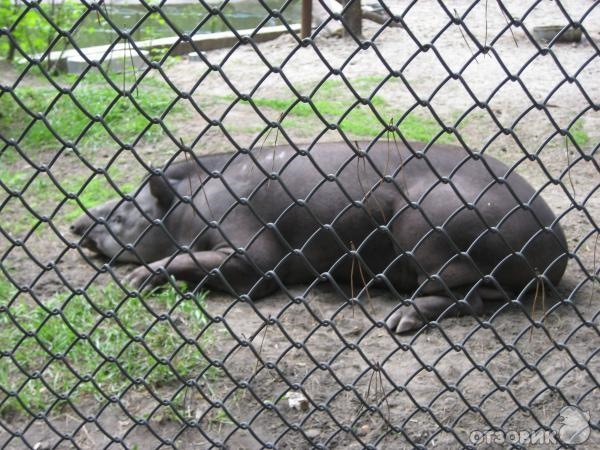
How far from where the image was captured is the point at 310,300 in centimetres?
506

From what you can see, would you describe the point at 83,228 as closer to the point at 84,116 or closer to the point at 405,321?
the point at 84,116

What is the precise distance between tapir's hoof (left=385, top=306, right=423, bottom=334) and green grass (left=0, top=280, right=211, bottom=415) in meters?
0.94

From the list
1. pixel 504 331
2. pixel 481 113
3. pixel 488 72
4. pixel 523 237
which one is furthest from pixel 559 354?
pixel 488 72

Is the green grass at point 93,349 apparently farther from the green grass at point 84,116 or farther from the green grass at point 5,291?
the green grass at point 84,116

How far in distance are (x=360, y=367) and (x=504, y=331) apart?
81 centimetres

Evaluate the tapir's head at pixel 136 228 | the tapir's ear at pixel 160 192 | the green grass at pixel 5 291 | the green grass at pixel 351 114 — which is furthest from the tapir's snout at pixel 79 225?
the green grass at pixel 351 114

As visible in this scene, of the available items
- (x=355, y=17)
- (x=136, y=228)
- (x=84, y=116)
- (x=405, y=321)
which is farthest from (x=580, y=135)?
(x=84, y=116)

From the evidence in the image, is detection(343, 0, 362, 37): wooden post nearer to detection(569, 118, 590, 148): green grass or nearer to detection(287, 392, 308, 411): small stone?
detection(569, 118, 590, 148): green grass

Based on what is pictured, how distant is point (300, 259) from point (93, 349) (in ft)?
4.68

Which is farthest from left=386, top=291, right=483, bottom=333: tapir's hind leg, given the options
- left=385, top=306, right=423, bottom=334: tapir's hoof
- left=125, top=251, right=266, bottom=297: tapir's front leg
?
left=125, top=251, right=266, bottom=297: tapir's front leg

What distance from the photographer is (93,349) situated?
13.2ft

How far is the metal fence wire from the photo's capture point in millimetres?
2750

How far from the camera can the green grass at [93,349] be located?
12.8 ft

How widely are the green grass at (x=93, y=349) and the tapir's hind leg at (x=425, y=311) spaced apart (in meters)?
0.95
